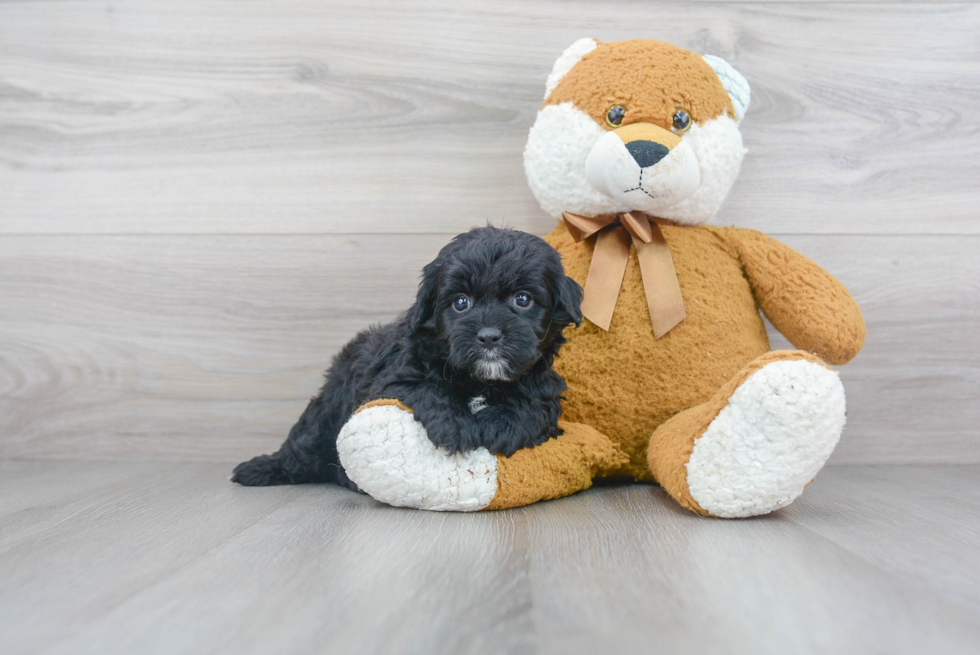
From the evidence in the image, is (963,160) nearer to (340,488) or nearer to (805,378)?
(805,378)

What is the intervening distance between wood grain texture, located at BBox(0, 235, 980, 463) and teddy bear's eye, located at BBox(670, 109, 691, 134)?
486 millimetres

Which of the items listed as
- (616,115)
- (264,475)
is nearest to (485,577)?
(264,475)

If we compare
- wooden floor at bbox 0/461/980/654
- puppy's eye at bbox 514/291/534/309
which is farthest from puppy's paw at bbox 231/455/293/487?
puppy's eye at bbox 514/291/534/309

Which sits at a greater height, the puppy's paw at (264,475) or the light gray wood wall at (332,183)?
the light gray wood wall at (332,183)

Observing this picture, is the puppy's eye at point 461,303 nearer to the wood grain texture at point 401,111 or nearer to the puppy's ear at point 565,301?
the puppy's ear at point 565,301

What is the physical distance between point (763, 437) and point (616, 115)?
1.90ft

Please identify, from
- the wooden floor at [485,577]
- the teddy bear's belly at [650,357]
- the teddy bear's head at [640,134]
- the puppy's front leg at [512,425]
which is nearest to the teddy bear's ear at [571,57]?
the teddy bear's head at [640,134]

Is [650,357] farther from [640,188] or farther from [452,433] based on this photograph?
[452,433]

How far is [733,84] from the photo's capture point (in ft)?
4.10

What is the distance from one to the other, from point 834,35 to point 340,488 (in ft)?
4.56

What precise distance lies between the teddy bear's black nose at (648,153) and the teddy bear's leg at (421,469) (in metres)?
0.49

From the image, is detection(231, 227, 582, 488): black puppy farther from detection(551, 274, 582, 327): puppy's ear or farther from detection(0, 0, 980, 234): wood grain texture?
detection(0, 0, 980, 234): wood grain texture

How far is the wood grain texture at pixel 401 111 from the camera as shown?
1492 mm

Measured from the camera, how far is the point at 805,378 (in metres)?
0.88
